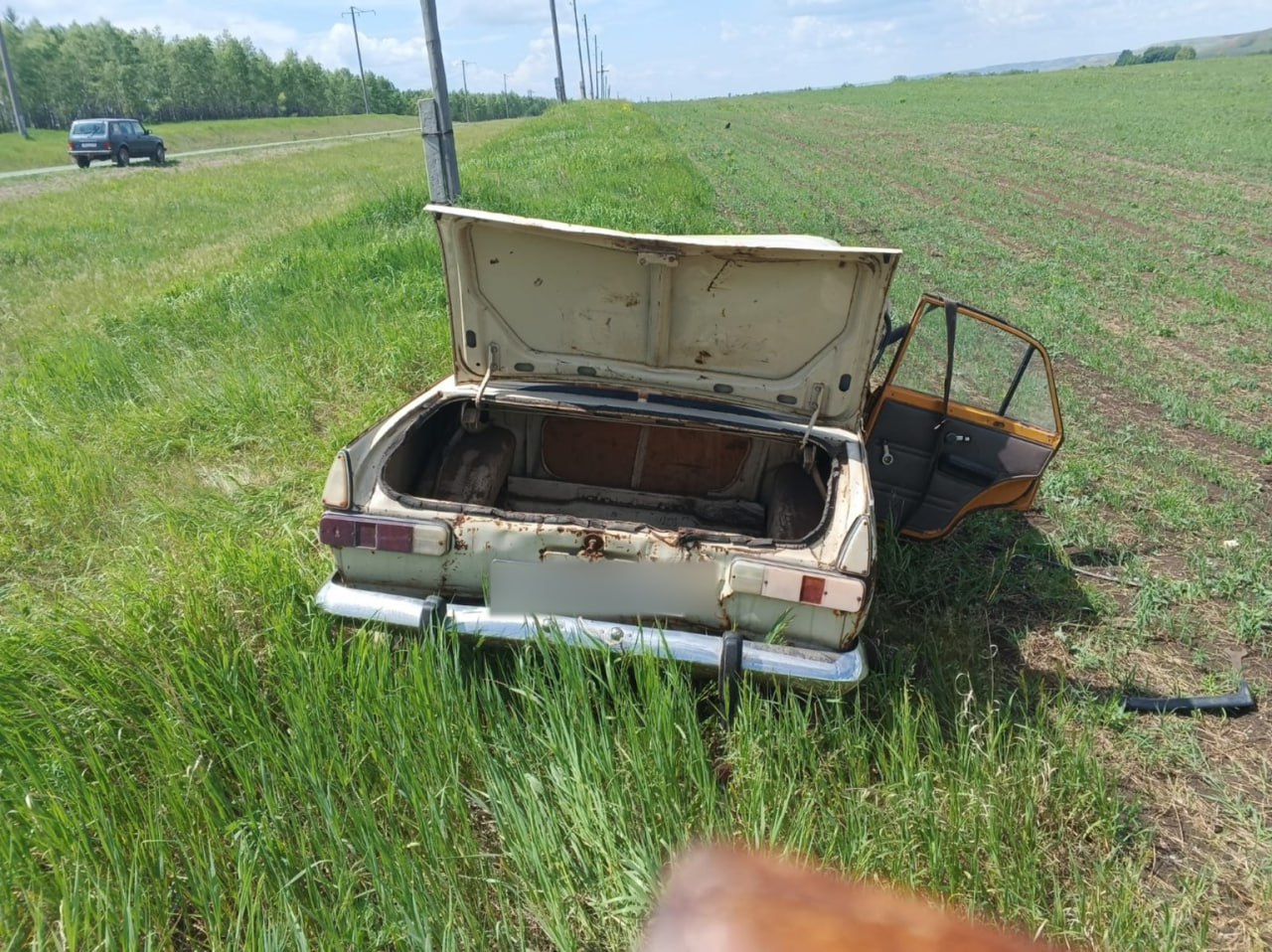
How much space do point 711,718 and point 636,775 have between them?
0.54 meters

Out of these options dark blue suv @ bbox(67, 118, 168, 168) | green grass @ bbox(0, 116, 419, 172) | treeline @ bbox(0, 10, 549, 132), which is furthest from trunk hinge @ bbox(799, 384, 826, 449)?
treeline @ bbox(0, 10, 549, 132)

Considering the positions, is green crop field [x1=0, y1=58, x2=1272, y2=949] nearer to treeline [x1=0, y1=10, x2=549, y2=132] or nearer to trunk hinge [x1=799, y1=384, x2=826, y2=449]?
trunk hinge [x1=799, y1=384, x2=826, y2=449]

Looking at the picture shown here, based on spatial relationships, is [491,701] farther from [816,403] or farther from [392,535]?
[816,403]

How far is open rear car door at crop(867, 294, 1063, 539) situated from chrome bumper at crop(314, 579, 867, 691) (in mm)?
1532

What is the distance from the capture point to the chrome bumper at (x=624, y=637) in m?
2.46

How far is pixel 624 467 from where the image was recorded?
406 centimetres

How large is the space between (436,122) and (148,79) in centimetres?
7256

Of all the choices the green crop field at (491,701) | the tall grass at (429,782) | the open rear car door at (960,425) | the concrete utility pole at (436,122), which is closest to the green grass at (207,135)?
the concrete utility pole at (436,122)

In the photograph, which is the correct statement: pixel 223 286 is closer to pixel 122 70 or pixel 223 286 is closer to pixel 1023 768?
pixel 1023 768

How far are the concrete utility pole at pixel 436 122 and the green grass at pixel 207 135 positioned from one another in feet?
108

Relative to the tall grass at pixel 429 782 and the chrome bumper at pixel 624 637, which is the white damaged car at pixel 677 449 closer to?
the chrome bumper at pixel 624 637

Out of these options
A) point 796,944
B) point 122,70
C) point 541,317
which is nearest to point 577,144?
point 541,317

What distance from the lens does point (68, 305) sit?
9.45 m

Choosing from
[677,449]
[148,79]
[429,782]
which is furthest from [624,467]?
[148,79]
